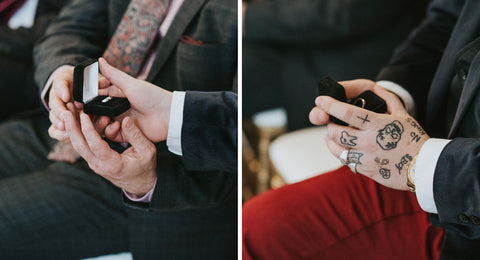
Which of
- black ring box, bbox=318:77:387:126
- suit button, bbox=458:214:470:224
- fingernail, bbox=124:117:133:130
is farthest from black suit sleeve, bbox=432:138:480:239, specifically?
fingernail, bbox=124:117:133:130

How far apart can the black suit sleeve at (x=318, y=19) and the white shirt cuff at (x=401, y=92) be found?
0.56 feet

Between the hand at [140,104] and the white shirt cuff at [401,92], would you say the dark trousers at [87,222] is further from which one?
the white shirt cuff at [401,92]

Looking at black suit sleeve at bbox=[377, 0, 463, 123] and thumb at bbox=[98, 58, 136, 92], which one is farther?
black suit sleeve at bbox=[377, 0, 463, 123]

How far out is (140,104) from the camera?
1.51ft

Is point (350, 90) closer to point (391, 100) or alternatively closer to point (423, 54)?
point (391, 100)

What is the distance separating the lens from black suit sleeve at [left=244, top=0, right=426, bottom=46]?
0.73 meters

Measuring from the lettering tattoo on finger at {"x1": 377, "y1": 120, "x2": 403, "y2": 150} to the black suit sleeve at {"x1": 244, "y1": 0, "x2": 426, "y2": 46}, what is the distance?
289 millimetres

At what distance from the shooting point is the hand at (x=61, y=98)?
0.45m

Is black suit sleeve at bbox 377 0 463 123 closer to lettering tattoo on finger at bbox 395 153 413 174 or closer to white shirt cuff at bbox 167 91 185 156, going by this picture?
lettering tattoo on finger at bbox 395 153 413 174

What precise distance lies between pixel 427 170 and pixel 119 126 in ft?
1.19

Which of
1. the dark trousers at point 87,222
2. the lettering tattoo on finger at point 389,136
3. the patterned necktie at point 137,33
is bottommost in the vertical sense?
the dark trousers at point 87,222

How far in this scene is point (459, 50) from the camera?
0.54 meters

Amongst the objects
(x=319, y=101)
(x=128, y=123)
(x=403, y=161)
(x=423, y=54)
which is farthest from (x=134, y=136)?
(x=423, y=54)

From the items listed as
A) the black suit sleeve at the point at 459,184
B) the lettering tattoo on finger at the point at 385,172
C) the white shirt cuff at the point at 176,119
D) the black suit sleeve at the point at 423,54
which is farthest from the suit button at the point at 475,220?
the white shirt cuff at the point at 176,119
